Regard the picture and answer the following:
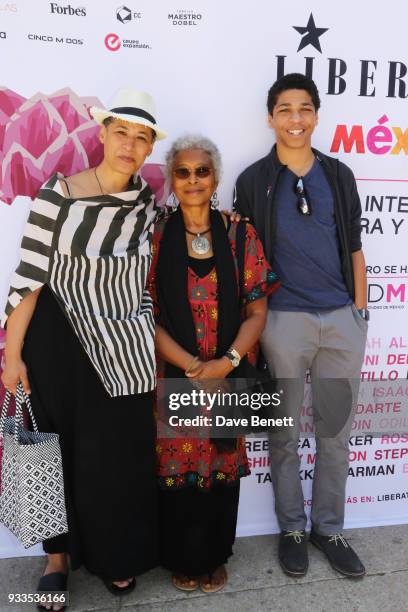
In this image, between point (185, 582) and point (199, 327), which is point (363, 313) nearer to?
point (199, 327)

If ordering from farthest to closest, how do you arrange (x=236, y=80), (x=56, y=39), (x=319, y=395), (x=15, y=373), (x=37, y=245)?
1. (x=319, y=395)
2. (x=236, y=80)
3. (x=56, y=39)
4. (x=15, y=373)
5. (x=37, y=245)

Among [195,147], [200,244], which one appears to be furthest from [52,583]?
[195,147]

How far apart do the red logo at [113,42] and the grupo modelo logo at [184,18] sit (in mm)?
250

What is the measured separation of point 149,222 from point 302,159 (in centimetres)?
77

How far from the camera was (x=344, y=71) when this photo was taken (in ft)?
8.30

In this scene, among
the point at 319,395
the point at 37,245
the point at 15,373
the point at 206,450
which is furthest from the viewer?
the point at 319,395

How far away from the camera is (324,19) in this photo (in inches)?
97.1

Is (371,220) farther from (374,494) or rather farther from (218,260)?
(374,494)

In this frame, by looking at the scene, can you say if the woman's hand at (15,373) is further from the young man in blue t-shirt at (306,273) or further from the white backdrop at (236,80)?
the young man in blue t-shirt at (306,273)

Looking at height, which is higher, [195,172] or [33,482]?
[195,172]

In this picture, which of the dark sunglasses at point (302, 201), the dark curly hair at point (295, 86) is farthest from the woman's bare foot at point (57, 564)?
the dark curly hair at point (295, 86)

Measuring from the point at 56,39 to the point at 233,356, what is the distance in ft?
5.17

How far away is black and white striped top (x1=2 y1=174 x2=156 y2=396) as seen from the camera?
1.96 m

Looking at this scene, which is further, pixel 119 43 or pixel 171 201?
pixel 171 201
